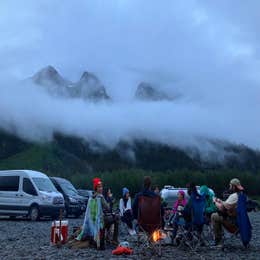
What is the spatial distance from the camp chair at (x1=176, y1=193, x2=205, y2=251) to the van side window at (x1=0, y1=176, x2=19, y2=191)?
13962mm

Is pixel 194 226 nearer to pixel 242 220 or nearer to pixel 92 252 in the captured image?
pixel 242 220

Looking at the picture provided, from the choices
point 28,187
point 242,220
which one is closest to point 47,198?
point 28,187

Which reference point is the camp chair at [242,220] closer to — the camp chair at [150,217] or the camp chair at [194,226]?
the camp chair at [194,226]

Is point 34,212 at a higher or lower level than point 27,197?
lower

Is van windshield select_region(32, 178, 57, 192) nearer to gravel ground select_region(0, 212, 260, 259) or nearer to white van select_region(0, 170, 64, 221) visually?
white van select_region(0, 170, 64, 221)

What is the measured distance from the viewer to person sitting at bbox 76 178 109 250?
1178 cm

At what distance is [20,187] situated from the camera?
2484 centimetres

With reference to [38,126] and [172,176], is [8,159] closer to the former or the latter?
[38,126]

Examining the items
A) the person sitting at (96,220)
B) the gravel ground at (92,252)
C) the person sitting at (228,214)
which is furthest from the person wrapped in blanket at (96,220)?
the person sitting at (228,214)

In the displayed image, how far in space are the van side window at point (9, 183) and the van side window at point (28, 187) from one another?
1.30 feet

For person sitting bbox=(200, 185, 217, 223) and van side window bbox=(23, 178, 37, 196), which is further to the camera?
van side window bbox=(23, 178, 37, 196)

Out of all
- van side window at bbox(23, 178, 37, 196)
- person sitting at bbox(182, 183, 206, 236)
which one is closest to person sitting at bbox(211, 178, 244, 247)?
person sitting at bbox(182, 183, 206, 236)

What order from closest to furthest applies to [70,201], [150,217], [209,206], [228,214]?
[150,217], [228,214], [209,206], [70,201]

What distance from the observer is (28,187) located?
81.2ft
